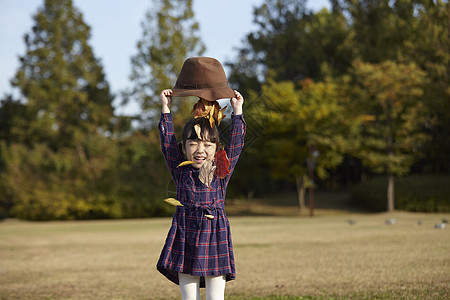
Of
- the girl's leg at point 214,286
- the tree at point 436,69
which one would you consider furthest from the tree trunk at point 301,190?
the girl's leg at point 214,286

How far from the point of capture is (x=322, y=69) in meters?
Answer: 35.8

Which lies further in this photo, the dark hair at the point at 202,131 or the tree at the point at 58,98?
the tree at the point at 58,98

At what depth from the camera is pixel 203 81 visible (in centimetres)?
404

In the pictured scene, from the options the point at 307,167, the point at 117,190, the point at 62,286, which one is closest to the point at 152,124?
the point at 117,190

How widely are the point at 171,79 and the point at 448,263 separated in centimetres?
2483

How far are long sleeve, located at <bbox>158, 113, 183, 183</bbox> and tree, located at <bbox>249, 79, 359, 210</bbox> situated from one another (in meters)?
19.7

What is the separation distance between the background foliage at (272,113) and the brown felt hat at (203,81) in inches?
400

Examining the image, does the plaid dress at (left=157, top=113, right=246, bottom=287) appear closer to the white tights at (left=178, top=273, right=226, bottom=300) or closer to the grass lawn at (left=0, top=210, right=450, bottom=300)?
the white tights at (left=178, top=273, right=226, bottom=300)

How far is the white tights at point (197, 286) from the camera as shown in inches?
150

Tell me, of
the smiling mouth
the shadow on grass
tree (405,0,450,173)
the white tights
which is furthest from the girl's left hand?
the shadow on grass

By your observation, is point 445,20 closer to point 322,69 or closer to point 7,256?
point 322,69

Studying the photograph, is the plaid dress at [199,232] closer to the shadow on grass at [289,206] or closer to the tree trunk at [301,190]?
the shadow on grass at [289,206]

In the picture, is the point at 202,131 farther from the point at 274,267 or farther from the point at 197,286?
the point at 274,267

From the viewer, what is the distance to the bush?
77.9 ft
